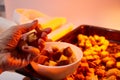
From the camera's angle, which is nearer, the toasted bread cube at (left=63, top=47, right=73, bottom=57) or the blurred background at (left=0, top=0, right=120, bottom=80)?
the toasted bread cube at (left=63, top=47, right=73, bottom=57)

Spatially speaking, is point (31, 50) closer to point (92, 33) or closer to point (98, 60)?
point (98, 60)

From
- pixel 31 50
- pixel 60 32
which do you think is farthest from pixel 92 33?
pixel 31 50

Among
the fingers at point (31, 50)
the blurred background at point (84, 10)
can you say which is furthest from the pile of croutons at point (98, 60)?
the blurred background at point (84, 10)

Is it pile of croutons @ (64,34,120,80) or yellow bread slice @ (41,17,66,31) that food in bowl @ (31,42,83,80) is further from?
yellow bread slice @ (41,17,66,31)

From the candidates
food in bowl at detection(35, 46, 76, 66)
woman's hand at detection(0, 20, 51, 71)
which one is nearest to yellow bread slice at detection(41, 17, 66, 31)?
food in bowl at detection(35, 46, 76, 66)

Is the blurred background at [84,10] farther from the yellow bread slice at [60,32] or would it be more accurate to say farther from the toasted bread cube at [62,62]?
the toasted bread cube at [62,62]

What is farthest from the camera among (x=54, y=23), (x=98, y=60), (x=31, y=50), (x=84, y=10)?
→ (x=84, y=10)

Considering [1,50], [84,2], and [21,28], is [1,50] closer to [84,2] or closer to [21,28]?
[21,28]

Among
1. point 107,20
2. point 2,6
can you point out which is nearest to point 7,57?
point 107,20
